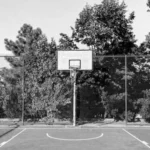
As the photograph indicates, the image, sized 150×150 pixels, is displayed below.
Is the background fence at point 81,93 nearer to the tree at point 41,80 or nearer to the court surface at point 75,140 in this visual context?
the tree at point 41,80

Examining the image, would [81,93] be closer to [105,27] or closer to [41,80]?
[41,80]

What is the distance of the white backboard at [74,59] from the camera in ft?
43.4

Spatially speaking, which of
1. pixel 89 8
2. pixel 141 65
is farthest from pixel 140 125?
pixel 89 8

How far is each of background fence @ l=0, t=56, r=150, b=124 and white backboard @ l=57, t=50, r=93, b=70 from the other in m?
0.44

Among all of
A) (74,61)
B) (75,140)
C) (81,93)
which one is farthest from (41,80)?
(75,140)

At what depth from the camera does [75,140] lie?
9516 mm

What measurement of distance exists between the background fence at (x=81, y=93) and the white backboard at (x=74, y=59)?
17.4 inches

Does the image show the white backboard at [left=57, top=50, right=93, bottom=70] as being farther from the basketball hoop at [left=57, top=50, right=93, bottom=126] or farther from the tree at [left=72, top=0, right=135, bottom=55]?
the tree at [left=72, top=0, right=135, bottom=55]

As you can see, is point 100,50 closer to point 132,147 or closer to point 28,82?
point 28,82

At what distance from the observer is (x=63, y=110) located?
13.5 metres

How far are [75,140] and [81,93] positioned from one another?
15.3 feet

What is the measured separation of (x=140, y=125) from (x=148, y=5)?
28.3ft

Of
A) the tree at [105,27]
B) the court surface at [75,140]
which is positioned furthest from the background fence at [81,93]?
the court surface at [75,140]

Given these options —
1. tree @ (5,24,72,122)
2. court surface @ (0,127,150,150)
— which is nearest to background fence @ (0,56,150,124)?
tree @ (5,24,72,122)
